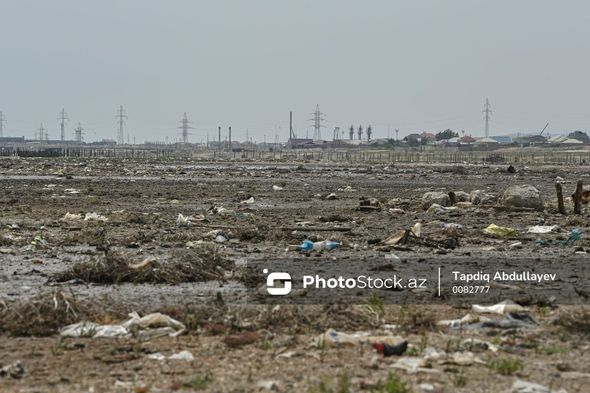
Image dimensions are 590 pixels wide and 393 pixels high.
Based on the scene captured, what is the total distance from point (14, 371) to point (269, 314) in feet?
7.91

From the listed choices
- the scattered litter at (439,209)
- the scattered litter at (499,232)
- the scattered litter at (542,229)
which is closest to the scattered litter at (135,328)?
the scattered litter at (499,232)

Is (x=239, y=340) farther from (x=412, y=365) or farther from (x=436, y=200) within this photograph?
(x=436, y=200)

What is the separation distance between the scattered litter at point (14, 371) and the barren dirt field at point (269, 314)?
0.01 metres

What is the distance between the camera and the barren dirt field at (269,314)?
6.24 metres

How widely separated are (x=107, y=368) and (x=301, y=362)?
1.42 metres

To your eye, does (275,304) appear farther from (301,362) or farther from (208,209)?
(208,209)

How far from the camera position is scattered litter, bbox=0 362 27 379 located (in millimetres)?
6207

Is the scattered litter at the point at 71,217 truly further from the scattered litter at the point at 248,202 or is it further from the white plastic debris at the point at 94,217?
the scattered litter at the point at 248,202

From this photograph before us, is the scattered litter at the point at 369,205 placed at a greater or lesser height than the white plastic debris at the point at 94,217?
greater

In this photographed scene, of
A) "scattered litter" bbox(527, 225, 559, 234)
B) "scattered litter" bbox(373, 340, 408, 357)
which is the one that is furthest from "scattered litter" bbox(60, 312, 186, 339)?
"scattered litter" bbox(527, 225, 559, 234)

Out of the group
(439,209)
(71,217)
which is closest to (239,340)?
(71,217)

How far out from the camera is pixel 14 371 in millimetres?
6254

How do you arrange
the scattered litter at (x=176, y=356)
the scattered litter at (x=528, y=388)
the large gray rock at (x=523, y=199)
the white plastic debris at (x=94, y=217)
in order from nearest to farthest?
the scattered litter at (x=528, y=388) → the scattered litter at (x=176, y=356) → the white plastic debris at (x=94, y=217) → the large gray rock at (x=523, y=199)

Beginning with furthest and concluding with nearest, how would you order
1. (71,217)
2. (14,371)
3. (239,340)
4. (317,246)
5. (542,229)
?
(71,217), (542,229), (317,246), (239,340), (14,371)
